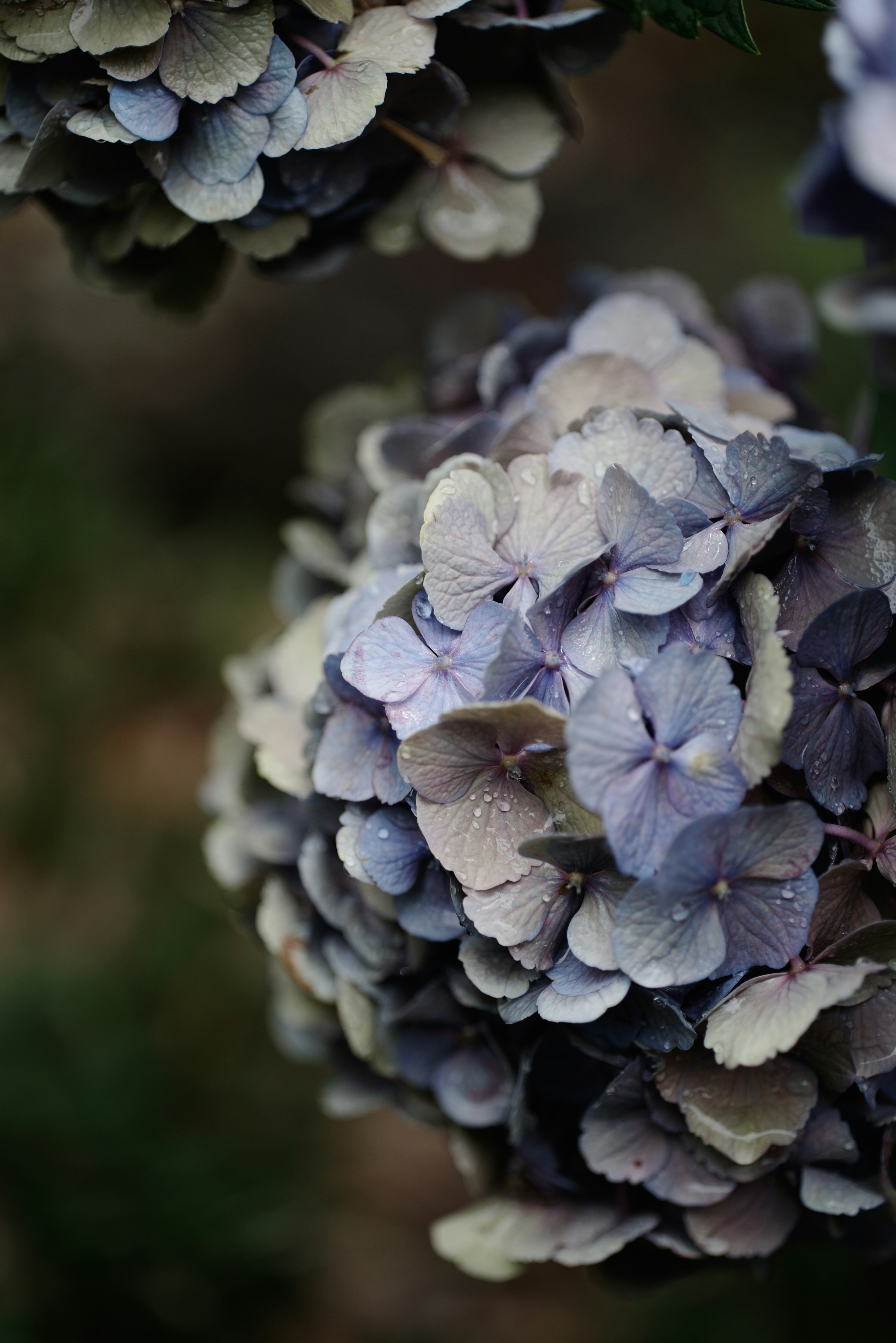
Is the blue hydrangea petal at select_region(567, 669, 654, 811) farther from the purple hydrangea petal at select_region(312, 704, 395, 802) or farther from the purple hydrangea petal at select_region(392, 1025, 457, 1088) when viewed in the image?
the purple hydrangea petal at select_region(392, 1025, 457, 1088)

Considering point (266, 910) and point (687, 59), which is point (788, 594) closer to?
point (266, 910)

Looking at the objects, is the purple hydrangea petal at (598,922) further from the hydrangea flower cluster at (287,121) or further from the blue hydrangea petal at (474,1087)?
the hydrangea flower cluster at (287,121)

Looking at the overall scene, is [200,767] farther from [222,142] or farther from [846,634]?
[846,634]

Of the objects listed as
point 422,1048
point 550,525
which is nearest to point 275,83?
point 550,525

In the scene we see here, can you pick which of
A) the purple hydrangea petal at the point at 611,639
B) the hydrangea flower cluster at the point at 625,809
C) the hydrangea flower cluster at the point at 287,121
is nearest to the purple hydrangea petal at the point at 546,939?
the hydrangea flower cluster at the point at 625,809

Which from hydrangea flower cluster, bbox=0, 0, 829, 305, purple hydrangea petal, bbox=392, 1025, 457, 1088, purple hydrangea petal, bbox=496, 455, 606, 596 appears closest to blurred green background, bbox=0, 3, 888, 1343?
purple hydrangea petal, bbox=392, 1025, 457, 1088

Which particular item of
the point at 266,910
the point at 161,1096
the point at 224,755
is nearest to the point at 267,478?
the point at 161,1096
